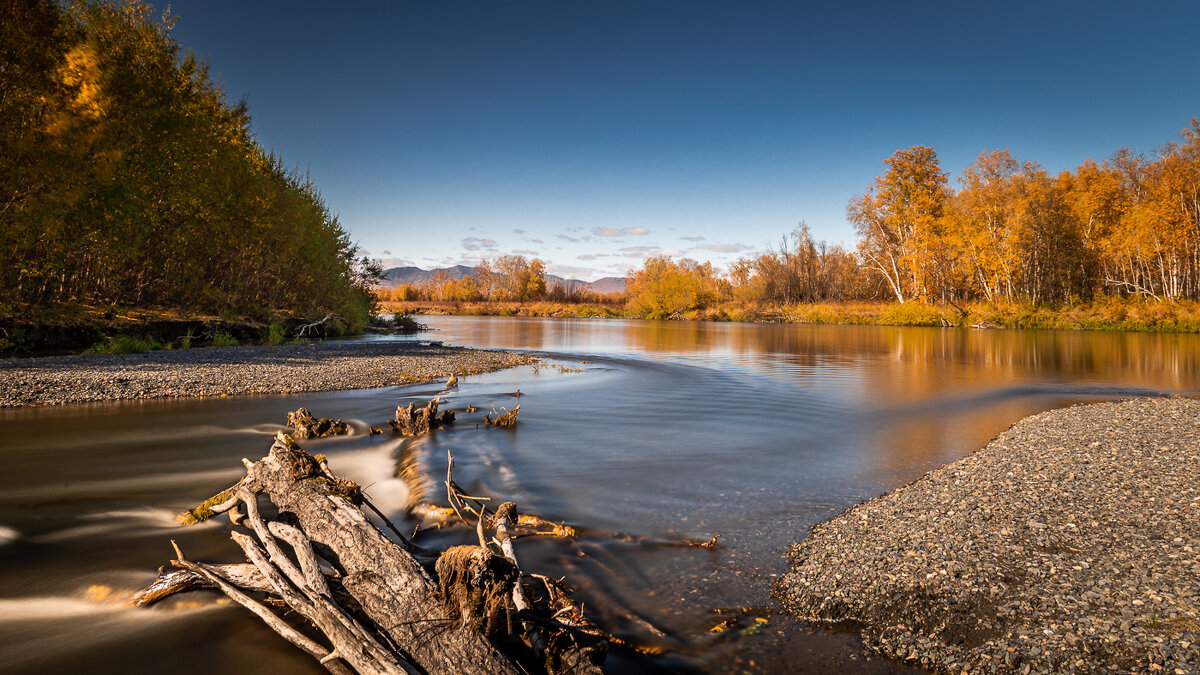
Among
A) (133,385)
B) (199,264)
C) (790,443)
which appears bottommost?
(790,443)

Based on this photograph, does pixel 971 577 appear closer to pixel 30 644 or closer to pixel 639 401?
pixel 30 644

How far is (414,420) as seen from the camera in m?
9.98

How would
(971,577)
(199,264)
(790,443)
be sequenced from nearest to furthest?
(971,577), (790,443), (199,264)

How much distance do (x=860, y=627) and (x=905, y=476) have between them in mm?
4720

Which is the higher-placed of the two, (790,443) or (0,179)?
(0,179)

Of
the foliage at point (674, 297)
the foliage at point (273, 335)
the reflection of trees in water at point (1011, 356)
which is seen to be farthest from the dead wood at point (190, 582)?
the foliage at point (674, 297)

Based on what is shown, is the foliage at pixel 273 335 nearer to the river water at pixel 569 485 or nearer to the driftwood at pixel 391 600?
the river water at pixel 569 485

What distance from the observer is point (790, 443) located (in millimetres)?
9844

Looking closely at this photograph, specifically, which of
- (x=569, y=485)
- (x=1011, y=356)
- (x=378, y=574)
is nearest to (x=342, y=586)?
(x=378, y=574)

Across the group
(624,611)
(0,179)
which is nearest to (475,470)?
(624,611)

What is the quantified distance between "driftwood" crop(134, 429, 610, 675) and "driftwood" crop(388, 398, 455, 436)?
5717 mm

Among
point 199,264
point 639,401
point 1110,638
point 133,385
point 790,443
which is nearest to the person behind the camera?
point 1110,638

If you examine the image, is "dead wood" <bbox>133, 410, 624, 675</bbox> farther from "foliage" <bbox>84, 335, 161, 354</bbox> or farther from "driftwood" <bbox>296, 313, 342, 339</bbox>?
"driftwood" <bbox>296, 313, 342, 339</bbox>

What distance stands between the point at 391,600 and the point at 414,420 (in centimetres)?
718
